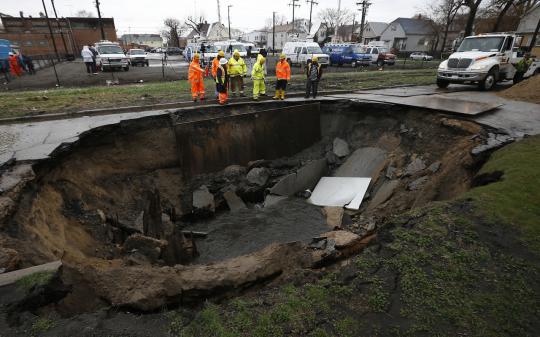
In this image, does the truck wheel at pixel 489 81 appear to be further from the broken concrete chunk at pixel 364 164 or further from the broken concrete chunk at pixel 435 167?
the broken concrete chunk at pixel 435 167

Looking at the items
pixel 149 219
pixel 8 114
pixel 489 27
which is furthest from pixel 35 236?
pixel 489 27

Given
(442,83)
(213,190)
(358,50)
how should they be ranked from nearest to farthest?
(213,190) → (442,83) → (358,50)

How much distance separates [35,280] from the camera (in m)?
3.01

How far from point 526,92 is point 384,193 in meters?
8.38

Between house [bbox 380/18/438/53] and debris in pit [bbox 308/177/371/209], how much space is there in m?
61.2

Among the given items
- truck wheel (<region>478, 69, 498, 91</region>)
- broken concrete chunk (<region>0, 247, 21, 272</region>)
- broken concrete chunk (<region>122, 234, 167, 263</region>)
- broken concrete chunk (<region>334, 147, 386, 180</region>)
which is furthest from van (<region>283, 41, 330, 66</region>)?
broken concrete chunk (<region>0, 247, 21, 272</region>)

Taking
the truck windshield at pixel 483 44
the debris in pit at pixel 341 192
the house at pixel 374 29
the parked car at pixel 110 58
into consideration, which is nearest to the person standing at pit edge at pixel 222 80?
the debris in pit at pixel 341 192

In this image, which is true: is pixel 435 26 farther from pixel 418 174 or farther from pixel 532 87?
pixel 418 174

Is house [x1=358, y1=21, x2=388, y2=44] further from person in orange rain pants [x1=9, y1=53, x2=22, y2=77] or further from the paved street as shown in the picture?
the paved street

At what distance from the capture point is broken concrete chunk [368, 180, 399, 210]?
7.31m

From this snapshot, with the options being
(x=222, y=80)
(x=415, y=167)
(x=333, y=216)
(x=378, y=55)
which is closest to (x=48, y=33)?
(x=378, y=55)

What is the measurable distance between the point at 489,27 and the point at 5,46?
178ft

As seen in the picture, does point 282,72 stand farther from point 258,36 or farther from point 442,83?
point 258,36

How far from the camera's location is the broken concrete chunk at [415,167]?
7.52 metres
